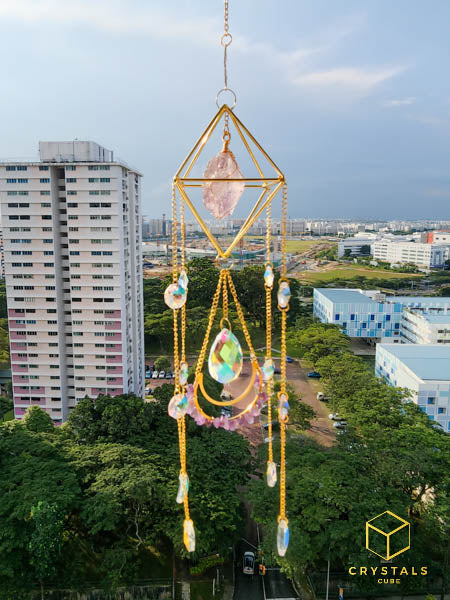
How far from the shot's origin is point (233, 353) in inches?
82.1

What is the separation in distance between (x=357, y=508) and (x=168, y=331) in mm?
13621

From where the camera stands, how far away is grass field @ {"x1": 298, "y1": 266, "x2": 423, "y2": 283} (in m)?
38.7

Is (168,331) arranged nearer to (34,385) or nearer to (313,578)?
(34,385)

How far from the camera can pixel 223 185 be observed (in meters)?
2.18

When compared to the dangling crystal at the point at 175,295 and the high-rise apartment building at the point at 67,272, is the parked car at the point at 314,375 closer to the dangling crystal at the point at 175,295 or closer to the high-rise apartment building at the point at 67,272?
the high-rise apartment building at the point at 67,272

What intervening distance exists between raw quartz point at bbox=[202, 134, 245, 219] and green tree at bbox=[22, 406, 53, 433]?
8922 millimetres

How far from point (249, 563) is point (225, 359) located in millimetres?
7065

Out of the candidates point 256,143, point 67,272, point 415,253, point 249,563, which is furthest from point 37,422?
point 415,253

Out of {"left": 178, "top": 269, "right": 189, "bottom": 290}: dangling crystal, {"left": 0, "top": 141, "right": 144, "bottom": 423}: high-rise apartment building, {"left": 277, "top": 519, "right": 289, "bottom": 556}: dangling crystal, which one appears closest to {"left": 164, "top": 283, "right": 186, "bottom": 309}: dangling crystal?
{"left": 178, "top": 269, "right": 189, "bottom": 290}: dangling crystal

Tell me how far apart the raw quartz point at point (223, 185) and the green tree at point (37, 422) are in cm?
892

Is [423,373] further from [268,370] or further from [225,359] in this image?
[225,359]

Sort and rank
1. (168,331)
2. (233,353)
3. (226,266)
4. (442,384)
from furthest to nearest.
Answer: (168,331) < (442,384) < (226,266) < (233,353)

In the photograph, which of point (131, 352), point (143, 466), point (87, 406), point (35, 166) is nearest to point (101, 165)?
point (35, 166)

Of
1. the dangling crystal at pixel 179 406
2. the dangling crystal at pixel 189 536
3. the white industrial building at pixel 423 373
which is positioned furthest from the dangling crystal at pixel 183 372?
the white industrial building at pixel 423 373
